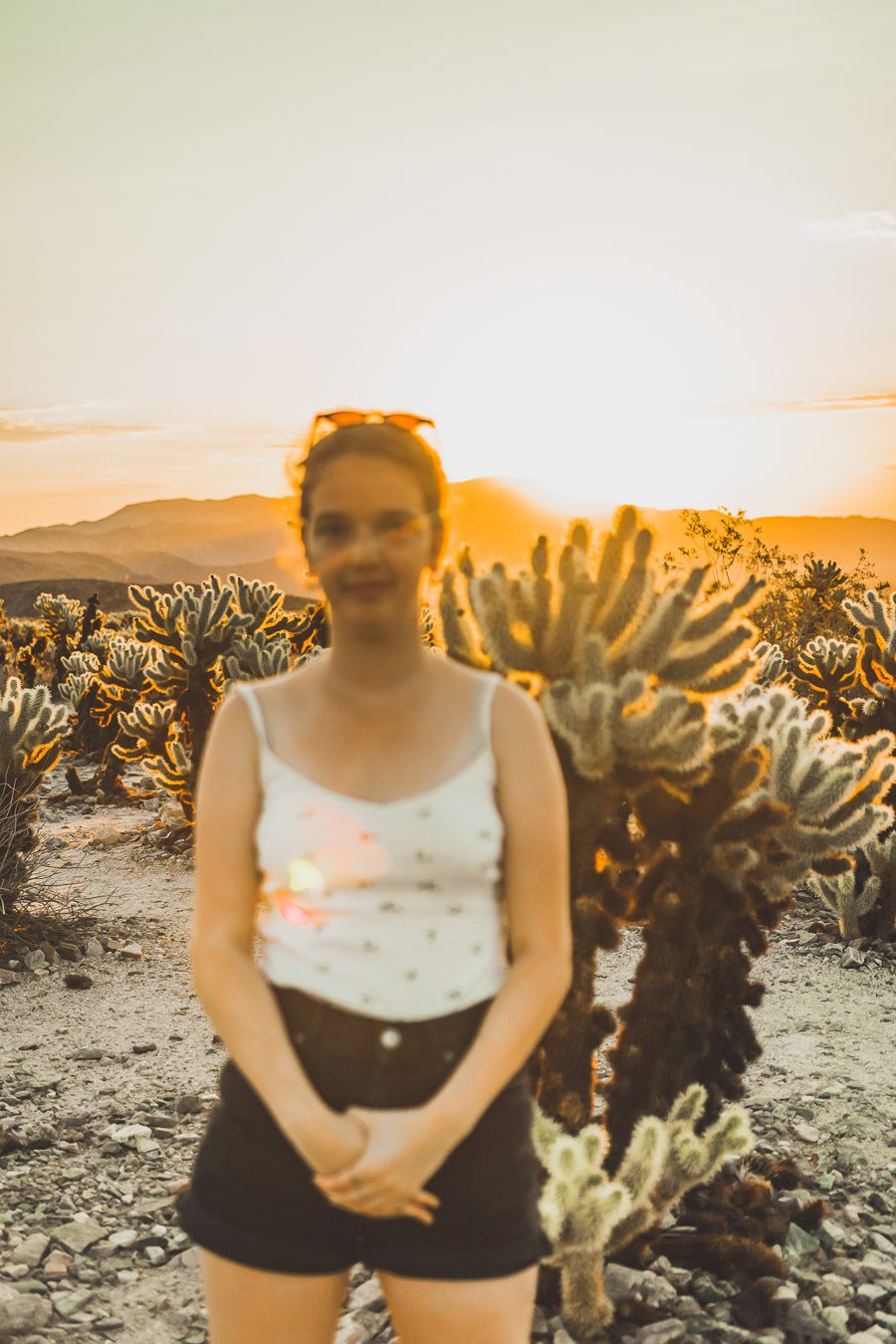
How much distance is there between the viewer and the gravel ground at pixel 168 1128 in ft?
9.37

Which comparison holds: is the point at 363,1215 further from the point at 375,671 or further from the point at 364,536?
the point at 364,536

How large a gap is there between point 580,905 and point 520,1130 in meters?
1.12

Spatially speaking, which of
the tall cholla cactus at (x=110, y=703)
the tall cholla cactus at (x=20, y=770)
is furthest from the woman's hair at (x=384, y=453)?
the tall cholla cactus at (x=110, y=703)

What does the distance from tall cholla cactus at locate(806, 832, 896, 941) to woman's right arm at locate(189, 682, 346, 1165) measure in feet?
16.4

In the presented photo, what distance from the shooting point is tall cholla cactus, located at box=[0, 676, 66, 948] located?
239 inches

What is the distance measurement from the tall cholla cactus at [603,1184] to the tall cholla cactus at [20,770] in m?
4.21

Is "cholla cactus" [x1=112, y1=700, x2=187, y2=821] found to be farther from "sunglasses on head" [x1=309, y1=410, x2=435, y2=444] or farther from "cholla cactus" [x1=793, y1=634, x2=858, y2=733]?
"sunglasses on head" [x1=309, y1=410, x2=435, y2=444]

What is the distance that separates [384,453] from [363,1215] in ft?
3.22

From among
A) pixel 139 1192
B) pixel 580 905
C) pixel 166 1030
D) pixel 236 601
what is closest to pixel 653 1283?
pixel 580 905

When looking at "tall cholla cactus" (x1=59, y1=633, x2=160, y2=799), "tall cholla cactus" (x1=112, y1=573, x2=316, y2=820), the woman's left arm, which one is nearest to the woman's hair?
the woman's left arm

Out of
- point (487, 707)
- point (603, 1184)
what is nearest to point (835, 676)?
point (603, 1184)

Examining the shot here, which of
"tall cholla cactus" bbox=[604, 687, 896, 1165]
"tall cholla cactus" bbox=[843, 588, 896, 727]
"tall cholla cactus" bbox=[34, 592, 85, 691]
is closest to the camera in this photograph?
"tall cholla cactus" bbox=[604, 687, 896, 1165]

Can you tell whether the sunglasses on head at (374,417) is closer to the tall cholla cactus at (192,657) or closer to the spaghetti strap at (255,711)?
the spaghetti strap at (255,711)

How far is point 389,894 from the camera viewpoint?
1.42m
